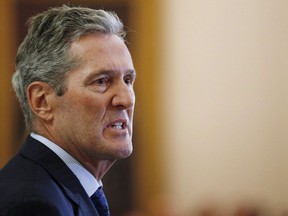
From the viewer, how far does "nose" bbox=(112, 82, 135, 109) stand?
2.05 m

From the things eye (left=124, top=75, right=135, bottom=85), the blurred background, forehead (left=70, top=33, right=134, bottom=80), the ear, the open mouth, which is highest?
forehead (left=70, top=33, right=134, bottom=80)

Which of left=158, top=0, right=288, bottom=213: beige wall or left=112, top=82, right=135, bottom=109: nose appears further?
left=158, top=0, right=288, bottom=213: beige wall

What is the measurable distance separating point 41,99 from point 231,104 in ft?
13.7

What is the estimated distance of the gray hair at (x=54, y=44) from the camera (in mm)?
2014

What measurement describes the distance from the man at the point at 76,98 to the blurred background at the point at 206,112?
12.6 ft

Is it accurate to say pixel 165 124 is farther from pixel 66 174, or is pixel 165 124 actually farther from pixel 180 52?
pixel 66 174

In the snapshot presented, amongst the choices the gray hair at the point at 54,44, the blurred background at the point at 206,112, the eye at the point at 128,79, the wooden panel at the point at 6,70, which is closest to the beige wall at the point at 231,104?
the blurred background at the point at 206,112

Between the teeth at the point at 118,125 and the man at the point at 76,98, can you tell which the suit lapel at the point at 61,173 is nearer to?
the man at the point at 76,98

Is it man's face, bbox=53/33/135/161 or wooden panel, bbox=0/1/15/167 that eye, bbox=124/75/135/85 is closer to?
man's face, bbox=53/33/135/161

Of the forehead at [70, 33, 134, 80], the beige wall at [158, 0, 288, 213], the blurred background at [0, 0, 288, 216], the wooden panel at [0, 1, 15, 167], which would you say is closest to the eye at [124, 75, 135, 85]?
the forehead at [70, 33, 134, 80]

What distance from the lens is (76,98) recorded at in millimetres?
2020

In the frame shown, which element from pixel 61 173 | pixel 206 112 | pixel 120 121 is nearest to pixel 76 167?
pixel 61 173

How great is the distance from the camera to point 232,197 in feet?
19.6

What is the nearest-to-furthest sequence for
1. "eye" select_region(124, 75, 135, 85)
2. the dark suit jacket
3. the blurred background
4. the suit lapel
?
the dark suit jacket → the suit lapel → "eye" select_region(124, 75, 135, 85) → the blurred background
